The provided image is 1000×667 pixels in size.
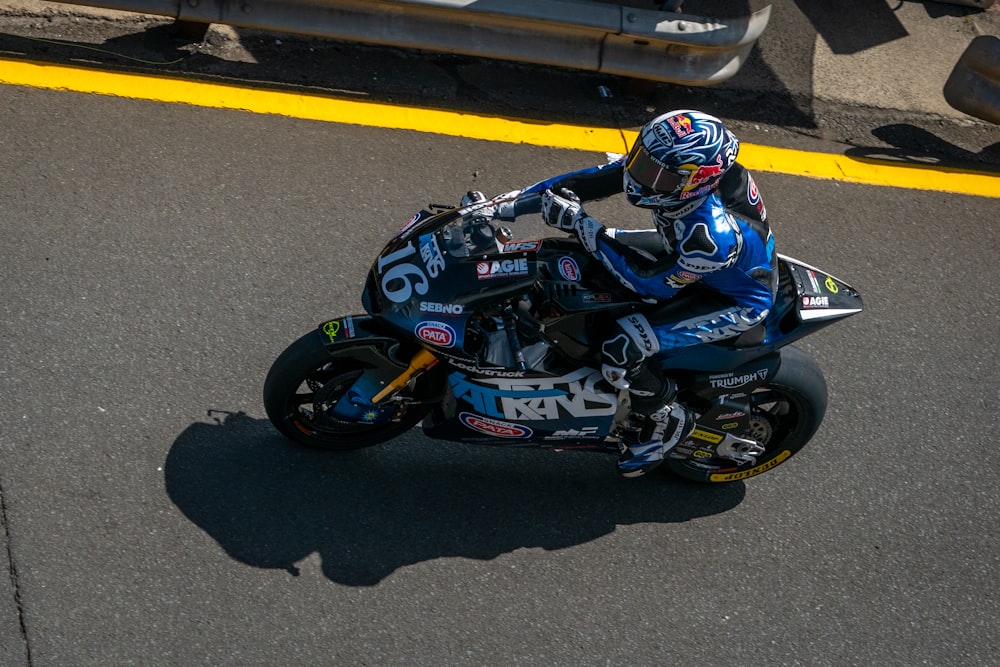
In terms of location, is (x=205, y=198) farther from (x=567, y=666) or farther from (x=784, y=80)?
(x=784, y=80)

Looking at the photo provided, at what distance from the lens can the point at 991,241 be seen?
6641 mm

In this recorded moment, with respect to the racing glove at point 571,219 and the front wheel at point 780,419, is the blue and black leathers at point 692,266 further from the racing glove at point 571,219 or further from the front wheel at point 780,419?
the front wheel at point 780,419

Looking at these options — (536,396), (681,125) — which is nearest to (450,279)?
(536,396)

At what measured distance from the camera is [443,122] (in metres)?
6.57

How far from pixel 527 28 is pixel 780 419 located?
314 cm


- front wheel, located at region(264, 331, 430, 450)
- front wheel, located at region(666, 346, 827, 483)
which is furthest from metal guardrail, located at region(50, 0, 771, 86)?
front wheel, located at region(264, 331, 430, 450)

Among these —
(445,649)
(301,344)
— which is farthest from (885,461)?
(301,344)

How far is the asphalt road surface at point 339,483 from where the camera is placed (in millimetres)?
4277

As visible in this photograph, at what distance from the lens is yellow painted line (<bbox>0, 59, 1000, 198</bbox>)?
629cm

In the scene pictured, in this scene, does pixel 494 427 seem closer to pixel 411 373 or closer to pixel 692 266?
pixel 411 373

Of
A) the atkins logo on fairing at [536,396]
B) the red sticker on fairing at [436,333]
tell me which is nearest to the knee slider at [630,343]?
the atkins logo on fairing at [536,396]

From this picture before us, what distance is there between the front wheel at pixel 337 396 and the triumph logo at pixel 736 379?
4.12 ft

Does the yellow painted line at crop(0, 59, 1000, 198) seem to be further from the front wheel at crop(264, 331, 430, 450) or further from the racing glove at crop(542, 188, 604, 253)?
the racing glove at crop(542, 188, 604, 253)

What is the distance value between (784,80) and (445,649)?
194 inches
